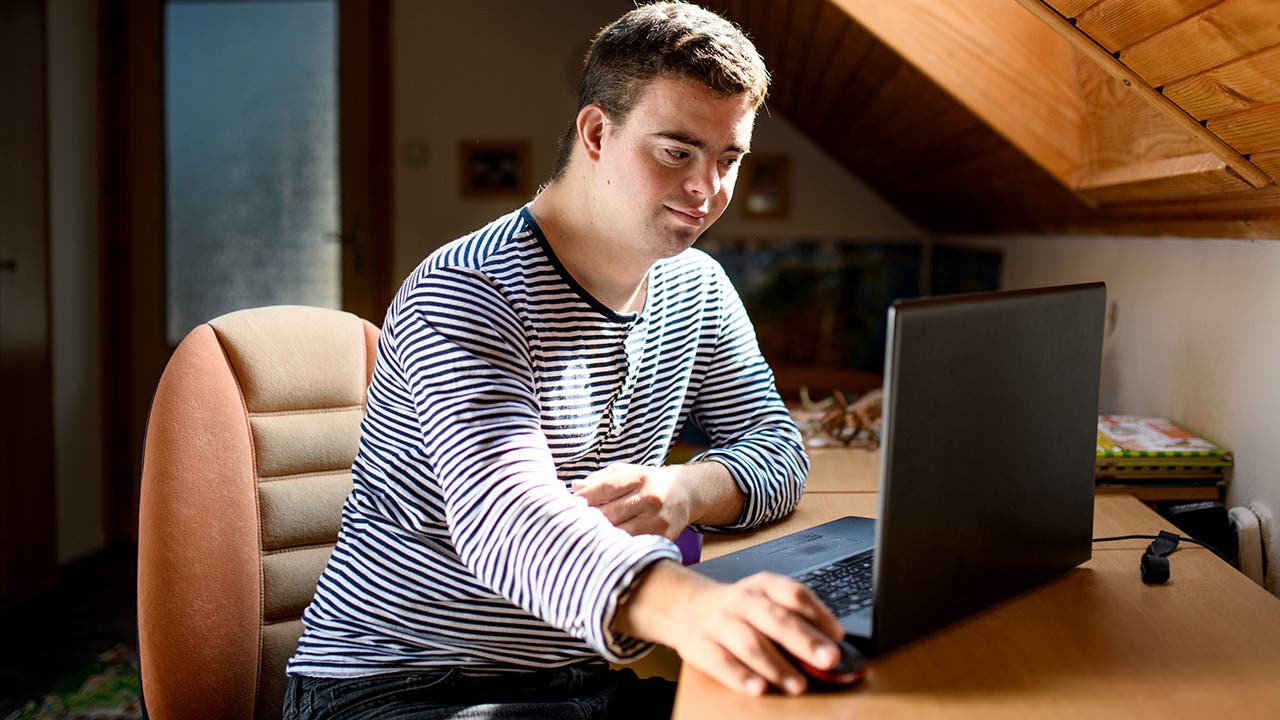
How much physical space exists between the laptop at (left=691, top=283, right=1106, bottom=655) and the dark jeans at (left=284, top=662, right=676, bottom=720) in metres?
0.17

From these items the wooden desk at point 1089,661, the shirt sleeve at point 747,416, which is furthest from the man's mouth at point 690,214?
the wooden desk at point 1089,661

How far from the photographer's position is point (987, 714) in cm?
76

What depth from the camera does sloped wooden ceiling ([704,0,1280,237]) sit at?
3.78ft

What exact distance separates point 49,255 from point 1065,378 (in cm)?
304

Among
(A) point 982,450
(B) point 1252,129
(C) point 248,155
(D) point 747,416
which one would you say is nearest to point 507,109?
(C) point 248,155

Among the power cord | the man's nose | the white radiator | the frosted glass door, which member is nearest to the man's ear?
the man's nose

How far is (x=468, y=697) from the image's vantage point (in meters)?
1.04

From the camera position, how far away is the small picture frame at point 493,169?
12.7 feet

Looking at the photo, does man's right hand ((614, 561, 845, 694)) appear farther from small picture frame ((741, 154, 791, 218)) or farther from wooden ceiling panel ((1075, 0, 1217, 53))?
small picture frame ((741, 154, 791, 218))

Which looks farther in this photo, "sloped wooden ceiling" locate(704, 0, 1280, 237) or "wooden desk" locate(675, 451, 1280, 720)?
"sloped wooden ceiling" locate(704, 0, 1280, 237)

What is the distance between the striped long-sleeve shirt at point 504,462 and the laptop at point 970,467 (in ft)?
0.60

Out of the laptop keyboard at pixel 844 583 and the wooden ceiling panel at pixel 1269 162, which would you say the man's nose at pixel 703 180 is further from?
the wooden ceiling panel at pixel 1269 162

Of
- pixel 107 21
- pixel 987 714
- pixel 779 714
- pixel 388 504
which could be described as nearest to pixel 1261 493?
pixel 987 714

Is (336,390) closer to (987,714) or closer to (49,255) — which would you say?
(987,714)
